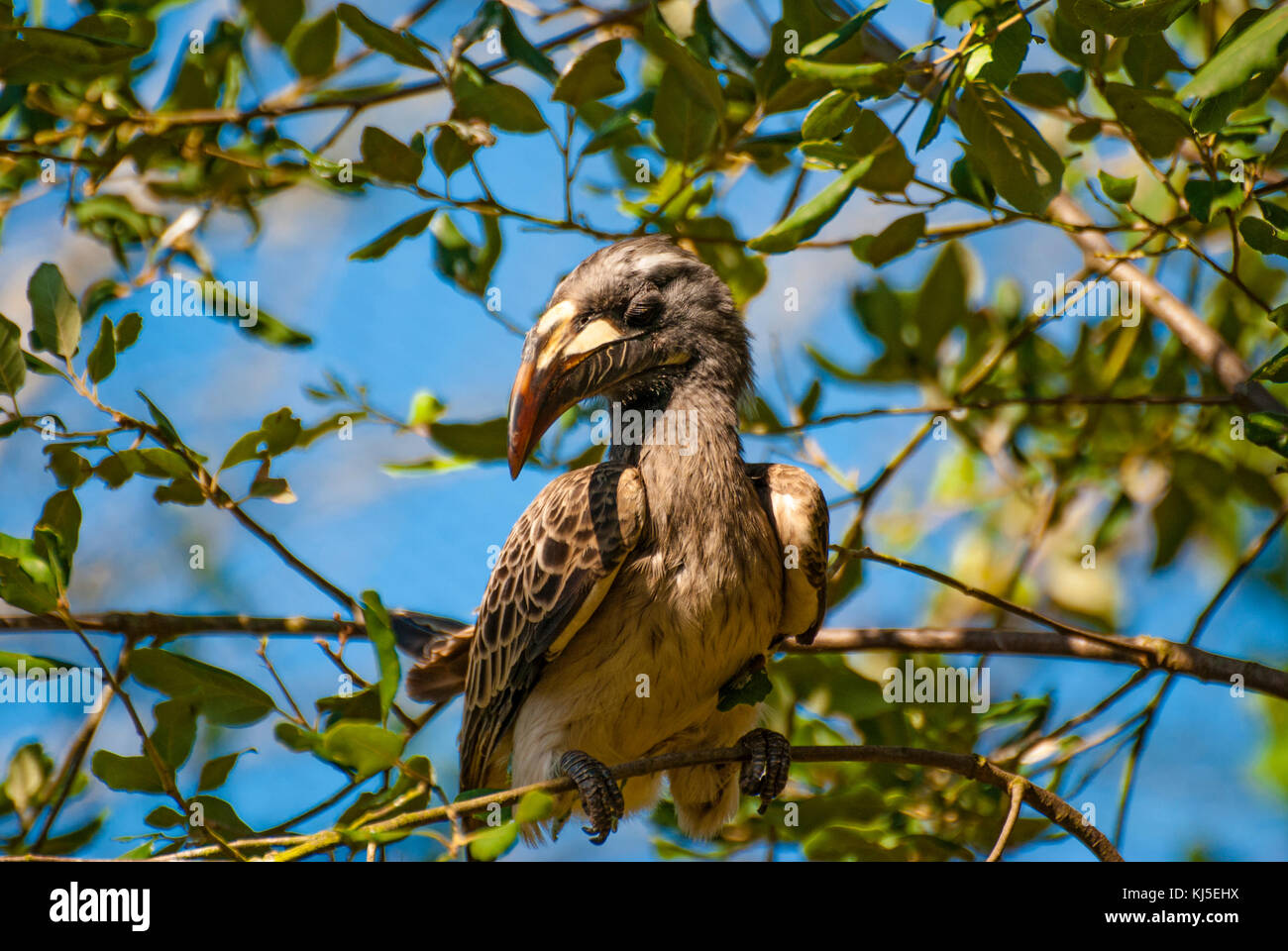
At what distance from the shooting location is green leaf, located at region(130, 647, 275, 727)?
291 cm

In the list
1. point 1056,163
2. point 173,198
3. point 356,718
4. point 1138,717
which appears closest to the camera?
point 1056,163

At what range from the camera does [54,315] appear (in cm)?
326

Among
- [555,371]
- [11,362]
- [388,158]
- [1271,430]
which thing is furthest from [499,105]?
[1271,430]

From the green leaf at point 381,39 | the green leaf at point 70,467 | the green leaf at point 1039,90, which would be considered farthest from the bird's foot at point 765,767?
the green leaf at point 381,39

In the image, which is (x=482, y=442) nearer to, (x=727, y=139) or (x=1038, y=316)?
(x=727, y=139)

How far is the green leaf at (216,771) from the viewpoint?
3213mm

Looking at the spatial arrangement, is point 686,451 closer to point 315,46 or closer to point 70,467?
point 70,467

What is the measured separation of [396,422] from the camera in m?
4.15

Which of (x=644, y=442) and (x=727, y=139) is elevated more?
(x=727, y=139)

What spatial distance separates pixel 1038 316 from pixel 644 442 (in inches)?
52.2

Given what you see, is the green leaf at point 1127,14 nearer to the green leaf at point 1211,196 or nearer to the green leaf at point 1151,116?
the green leaf at point 1151,116

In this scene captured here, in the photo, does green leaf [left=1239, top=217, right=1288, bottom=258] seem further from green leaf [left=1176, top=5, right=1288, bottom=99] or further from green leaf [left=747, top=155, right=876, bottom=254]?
green leaf [left=747, top=155, right=876, bottom=254]

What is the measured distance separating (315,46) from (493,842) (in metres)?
3.33
